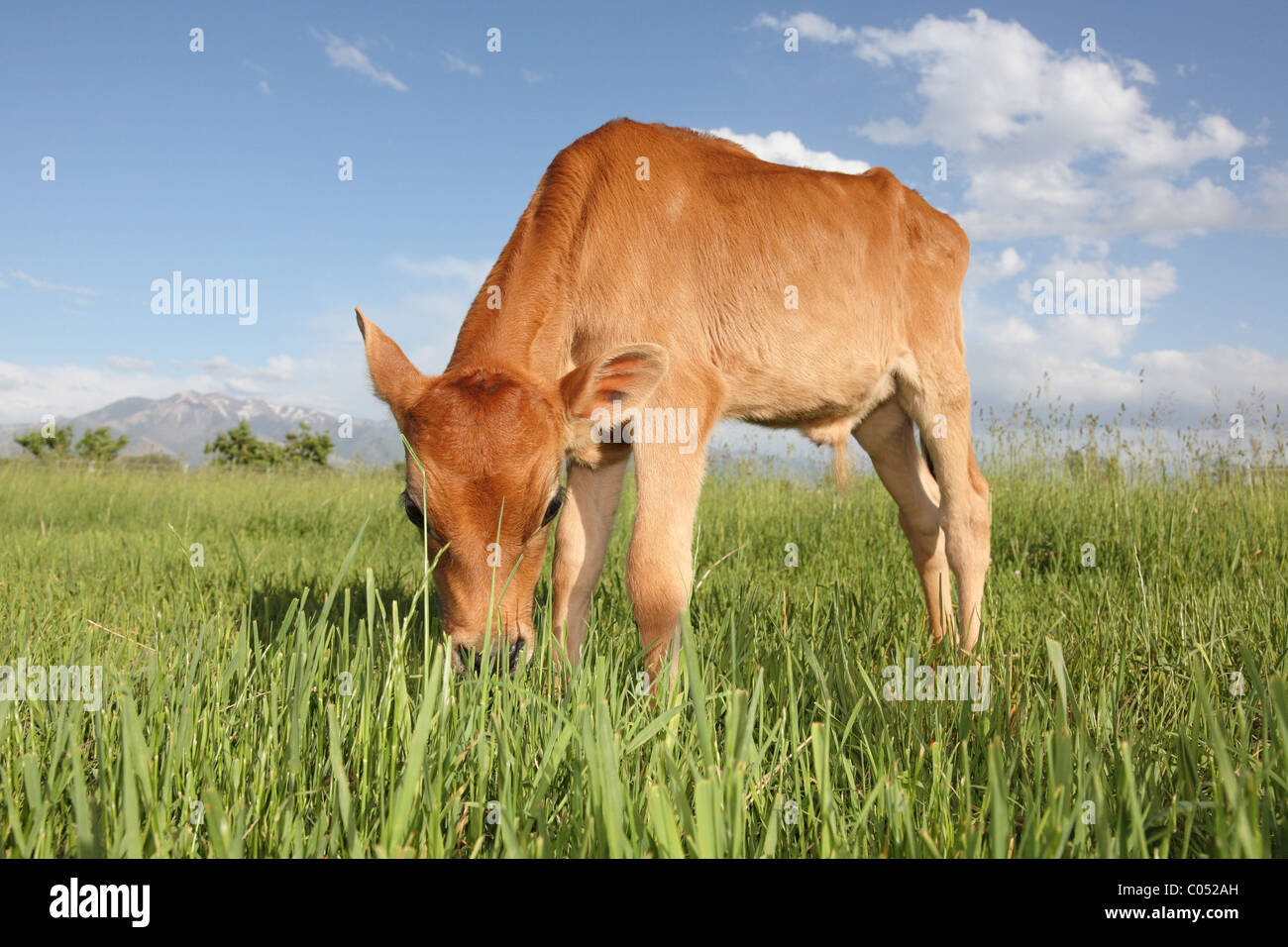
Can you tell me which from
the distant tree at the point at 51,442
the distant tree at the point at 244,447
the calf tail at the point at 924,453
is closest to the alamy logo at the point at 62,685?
the calf tail at the point at 924,453

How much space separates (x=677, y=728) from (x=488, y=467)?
1.15m

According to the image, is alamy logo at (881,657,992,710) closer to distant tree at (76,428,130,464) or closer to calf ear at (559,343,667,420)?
calf ear at (559,343,667,420)

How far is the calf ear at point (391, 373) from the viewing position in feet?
10.8

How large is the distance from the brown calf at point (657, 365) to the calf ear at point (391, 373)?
1 cm

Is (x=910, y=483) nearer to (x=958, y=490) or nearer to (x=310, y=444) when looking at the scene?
(x=958, y=490)

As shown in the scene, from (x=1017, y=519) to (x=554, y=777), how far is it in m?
6.27

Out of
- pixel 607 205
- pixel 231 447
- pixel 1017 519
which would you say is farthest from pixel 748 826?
pixel 231 447

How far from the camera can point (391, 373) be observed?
3365 millimetres

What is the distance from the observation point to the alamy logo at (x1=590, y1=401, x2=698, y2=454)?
3479mm

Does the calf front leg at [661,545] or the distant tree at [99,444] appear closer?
Answer: the calf front leg at [661,545]

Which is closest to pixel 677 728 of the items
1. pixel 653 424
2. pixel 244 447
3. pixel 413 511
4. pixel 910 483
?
pixel 413 511
